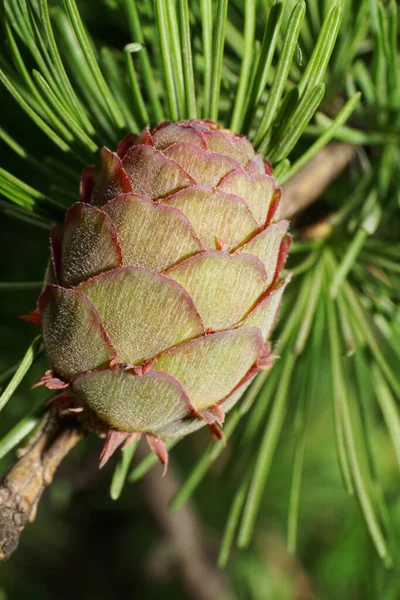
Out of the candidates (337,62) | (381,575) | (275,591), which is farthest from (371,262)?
(275,591)

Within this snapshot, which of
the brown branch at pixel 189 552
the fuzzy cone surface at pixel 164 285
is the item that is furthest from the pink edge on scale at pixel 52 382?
the brown branch at pixel 189 552

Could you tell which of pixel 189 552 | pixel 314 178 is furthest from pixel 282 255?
pixel 189 552

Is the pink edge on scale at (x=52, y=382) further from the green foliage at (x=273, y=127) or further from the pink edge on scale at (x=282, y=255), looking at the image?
the pink edge on scale at (x=282, y=255)

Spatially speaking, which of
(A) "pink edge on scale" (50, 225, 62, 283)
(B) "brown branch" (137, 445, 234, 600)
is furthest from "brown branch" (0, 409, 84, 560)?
(B) "brown branch" (137, 445, 234, 600)

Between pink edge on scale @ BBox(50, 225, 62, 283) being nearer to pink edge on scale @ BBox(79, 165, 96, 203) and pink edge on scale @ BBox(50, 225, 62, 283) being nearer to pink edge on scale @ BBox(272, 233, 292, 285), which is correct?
pink edge on scale @ BBox(79, 165, 96, 203)

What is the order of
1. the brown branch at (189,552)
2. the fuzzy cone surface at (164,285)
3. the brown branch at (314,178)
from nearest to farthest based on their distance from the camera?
1. the fuzzy cone surface at (164,285)
2. the brown branch at (314,178)
3. the brown branch at (189,552)
